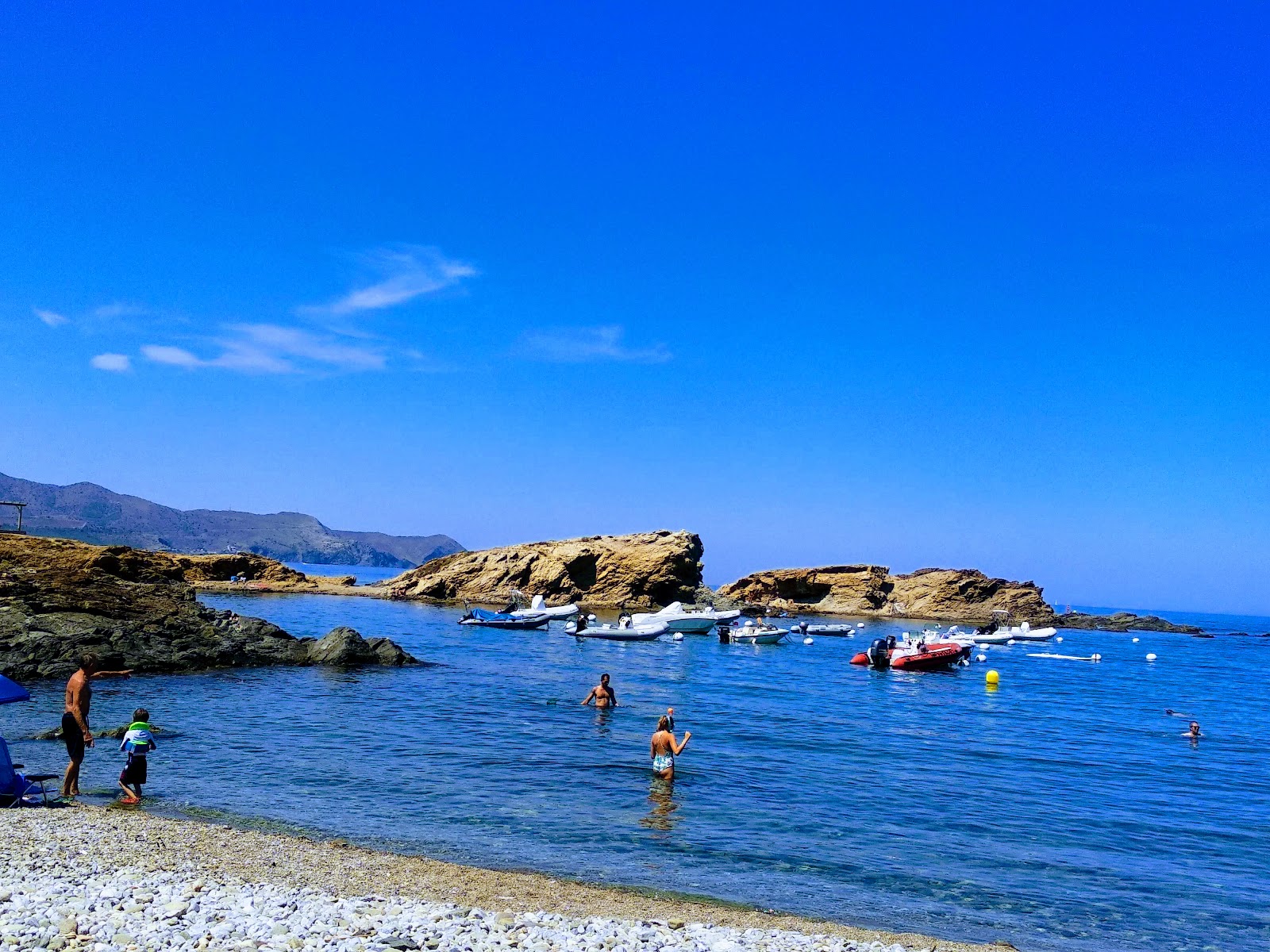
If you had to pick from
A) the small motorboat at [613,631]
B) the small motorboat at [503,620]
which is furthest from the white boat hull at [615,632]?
the small motorboat at [503,620]

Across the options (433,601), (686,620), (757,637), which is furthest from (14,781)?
(433,601)

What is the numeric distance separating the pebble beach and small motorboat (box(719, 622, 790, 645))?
53.4 metres

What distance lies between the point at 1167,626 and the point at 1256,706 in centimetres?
10175

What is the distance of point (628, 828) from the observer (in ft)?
50.3

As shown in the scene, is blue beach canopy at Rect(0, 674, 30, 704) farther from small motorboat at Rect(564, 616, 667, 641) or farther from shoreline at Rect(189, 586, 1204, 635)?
shoreline at Rect(189, 586, 1204, 635)

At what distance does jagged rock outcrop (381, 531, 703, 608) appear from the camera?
93000 millimetres

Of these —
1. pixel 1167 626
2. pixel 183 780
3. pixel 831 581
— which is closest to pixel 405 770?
pixel 183 780

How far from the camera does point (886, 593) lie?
376 ft

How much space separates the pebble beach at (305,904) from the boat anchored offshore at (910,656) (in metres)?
41.6

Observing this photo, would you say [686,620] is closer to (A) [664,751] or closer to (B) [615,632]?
(B) [615,632]

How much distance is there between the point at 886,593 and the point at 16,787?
110 metres

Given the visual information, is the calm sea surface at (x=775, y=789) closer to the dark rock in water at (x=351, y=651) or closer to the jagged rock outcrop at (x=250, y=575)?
the dark rock in water at (x=351, y=651)

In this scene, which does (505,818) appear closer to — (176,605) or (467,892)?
(467,892)

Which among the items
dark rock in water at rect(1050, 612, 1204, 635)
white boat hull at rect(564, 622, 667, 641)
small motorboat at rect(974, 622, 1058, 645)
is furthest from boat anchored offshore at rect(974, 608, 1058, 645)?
white boat hull at rect(564, 622, 667, 641)
